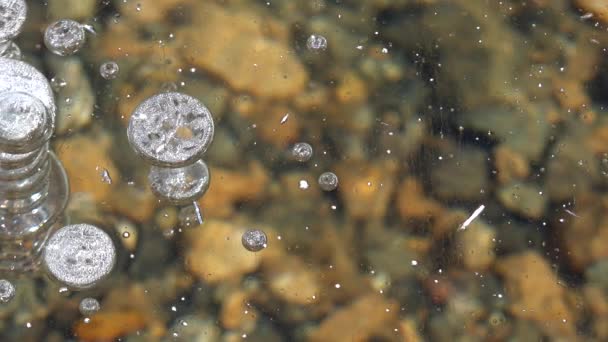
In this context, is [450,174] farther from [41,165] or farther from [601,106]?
[41,165]

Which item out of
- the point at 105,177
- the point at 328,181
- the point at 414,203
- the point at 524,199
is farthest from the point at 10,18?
the point at 524,199

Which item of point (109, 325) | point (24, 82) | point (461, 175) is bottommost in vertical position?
point (109, 325)

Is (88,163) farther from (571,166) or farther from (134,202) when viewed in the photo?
(571,166)

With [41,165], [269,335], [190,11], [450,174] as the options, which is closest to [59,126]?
[41,165]

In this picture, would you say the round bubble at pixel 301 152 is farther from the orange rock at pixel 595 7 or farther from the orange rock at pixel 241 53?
the orange rock at pixel 595 7

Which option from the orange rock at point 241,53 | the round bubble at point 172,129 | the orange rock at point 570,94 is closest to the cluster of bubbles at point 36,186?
the round bubble at point 172,129

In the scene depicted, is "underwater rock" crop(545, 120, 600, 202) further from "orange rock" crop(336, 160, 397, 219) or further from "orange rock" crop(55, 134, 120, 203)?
"orange rock" crop(55, 134, 120, 203)
